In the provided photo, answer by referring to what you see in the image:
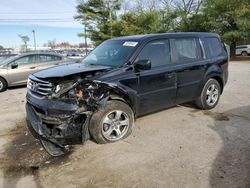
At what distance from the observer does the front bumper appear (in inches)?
150

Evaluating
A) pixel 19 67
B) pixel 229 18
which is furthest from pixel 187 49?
pixel 229 18

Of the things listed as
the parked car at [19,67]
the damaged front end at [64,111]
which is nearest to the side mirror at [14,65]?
the parked car at [19,67]

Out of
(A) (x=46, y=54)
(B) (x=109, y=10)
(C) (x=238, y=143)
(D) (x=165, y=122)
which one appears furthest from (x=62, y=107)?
(B) (x=109, y=10)

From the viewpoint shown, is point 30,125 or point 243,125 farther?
point 243,125

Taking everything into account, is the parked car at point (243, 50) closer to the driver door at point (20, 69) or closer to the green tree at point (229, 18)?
the green tree at point (229, 18)

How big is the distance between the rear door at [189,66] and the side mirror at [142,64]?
0.91 meters

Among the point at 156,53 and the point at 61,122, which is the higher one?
the point at 156,53

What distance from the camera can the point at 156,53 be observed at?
496 cm

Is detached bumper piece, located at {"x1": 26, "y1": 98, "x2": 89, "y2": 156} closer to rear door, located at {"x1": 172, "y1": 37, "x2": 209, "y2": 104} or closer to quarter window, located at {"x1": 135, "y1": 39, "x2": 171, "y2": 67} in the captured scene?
quarter window, located at {"x1": 135, "y1": 39, "x2": 171, "y2": 67}

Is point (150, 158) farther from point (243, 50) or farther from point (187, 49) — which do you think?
point (243, 50)

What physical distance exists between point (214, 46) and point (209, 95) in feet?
3.93

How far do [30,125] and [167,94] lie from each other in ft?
8.62

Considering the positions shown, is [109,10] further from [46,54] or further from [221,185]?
[221,185]

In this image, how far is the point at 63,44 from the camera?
4363 inches
